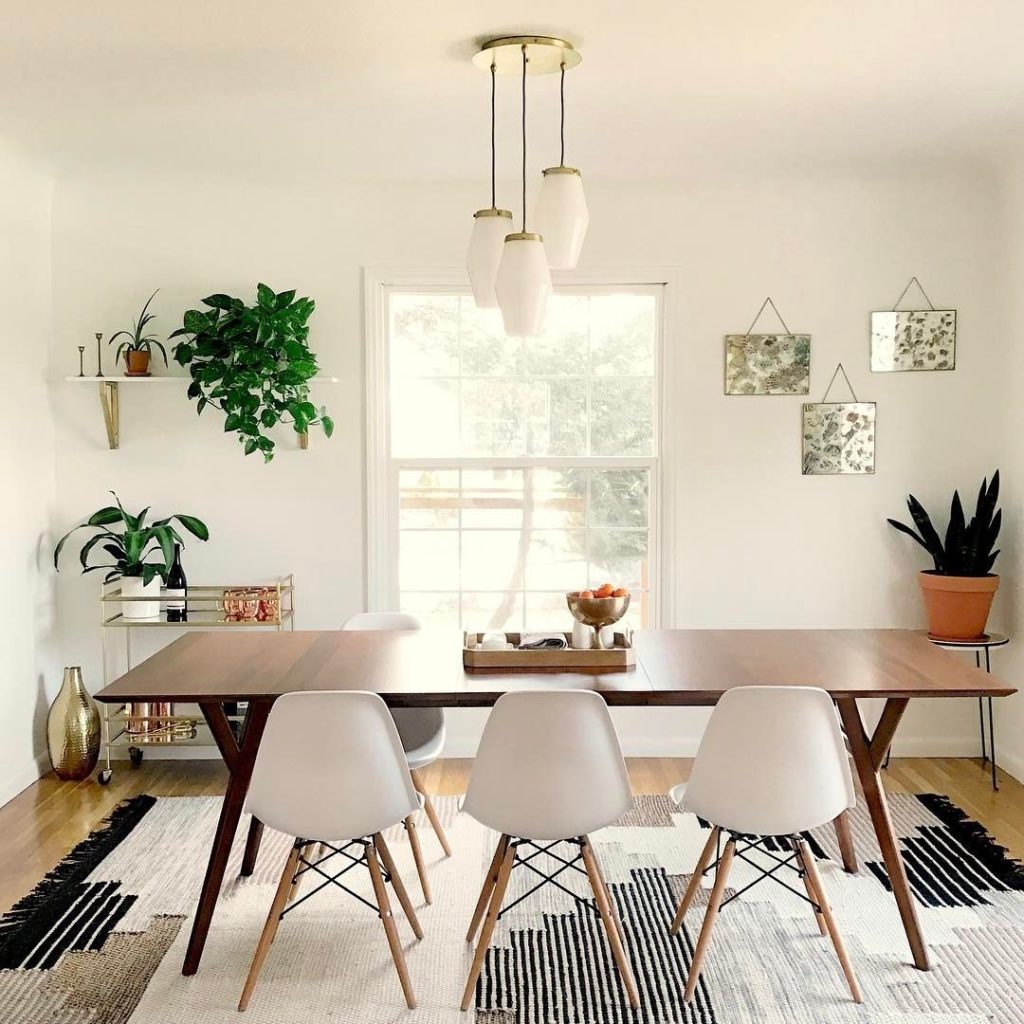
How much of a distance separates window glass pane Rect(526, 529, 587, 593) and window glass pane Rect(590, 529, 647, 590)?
5 centimetres

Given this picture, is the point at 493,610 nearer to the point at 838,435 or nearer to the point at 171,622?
the point at 171,622

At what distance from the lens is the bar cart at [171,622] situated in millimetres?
4668

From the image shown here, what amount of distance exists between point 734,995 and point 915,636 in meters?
1.37

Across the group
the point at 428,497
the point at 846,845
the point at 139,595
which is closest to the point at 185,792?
the point at 139,595

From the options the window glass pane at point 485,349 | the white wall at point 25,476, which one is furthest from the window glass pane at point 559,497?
the white wall at point 25,476

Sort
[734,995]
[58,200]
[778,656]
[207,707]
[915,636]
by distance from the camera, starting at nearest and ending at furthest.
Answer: [734,995], [207,707], [778,656], [915,636], [58,200]

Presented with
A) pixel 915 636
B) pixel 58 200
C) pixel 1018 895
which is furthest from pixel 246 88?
pixel 1018 895

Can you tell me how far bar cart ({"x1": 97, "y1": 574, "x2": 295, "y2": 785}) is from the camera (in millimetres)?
4668

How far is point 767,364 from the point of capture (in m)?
4.97

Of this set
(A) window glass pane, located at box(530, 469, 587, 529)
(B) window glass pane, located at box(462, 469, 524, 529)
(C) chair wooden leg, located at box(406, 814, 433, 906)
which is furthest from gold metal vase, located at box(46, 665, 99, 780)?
(A) window glass pane, located at box(530, 469, 587, 529)

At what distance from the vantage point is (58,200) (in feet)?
16.1

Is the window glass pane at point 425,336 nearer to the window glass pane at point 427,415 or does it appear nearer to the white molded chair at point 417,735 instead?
the window glass pane at point 427,415

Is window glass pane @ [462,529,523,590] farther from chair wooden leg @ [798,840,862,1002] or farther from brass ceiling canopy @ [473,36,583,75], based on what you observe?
chair wooden leg @ [798,840,862,1002]

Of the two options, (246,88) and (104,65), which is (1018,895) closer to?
(246,88)
